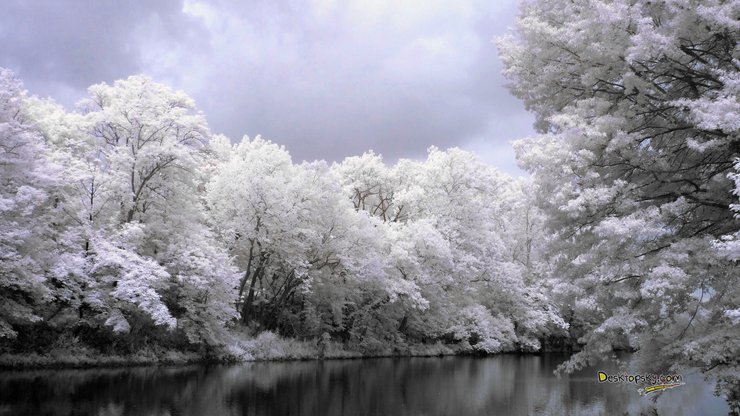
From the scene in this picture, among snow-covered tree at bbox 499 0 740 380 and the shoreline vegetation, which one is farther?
the shoreline vegetation

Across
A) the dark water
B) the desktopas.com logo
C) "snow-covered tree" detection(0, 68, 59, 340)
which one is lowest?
the dark water

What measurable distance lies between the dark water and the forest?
271 cm

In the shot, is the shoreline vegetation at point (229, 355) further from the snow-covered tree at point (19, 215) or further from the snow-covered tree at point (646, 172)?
the snow-covered tree at point (646, 172)

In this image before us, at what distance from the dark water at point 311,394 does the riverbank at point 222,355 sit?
1.00 meters

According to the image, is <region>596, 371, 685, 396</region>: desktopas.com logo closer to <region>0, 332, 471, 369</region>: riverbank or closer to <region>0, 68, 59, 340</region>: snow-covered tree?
<region>0, 68, 59, 340</region>: snow-covered tree

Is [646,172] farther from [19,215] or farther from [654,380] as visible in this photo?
[19,215]

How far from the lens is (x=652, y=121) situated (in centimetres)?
1145

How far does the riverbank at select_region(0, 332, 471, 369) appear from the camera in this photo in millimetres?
20672

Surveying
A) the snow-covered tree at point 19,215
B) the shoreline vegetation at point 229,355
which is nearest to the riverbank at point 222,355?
the shoreline vegetation at point 229,355

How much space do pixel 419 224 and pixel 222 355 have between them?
15.0 metres

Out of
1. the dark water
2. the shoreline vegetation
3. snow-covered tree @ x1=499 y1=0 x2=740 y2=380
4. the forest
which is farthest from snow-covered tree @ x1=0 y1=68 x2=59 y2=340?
snow-covered tree @ x1=499 y1=0 x2=740 y2=380

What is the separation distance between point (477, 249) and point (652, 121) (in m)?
29.3

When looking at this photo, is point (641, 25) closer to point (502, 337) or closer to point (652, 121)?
point (652, 121)

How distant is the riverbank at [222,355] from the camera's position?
67.8ft
